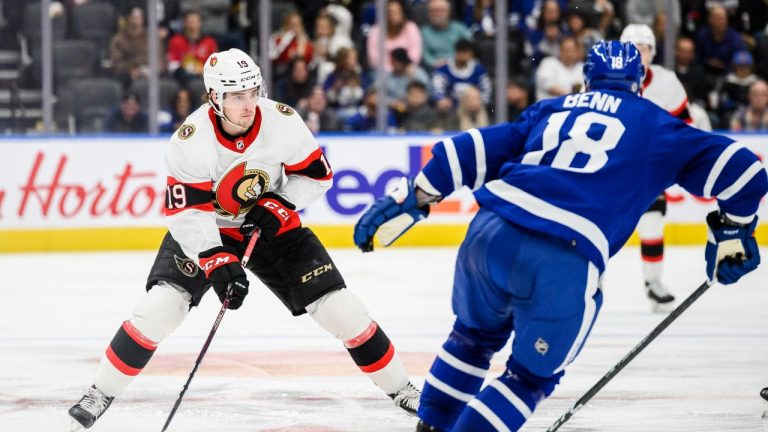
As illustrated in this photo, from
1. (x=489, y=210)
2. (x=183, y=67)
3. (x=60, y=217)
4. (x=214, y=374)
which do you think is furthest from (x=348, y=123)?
(x=489, y=210)

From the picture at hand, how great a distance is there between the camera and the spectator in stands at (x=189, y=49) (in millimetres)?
8758

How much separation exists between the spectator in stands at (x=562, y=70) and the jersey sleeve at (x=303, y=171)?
5.16 metres

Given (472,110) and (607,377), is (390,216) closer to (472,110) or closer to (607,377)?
(607,377)

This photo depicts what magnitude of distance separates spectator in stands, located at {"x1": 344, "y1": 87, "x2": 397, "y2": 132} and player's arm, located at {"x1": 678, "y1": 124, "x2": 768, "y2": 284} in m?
5.90

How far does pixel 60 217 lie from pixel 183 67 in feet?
4.14

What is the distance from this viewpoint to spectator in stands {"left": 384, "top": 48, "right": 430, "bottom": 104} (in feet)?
29.5

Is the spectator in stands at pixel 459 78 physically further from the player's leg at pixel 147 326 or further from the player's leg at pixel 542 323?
the player's leg at pixel 542 323

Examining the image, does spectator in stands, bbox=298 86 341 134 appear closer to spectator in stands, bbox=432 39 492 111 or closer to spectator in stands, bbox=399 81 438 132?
spectator in stands, bbox=399 81 438 132

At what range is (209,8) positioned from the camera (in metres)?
8.98

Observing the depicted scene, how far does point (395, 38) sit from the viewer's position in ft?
29.3

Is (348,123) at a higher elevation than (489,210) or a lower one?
lower

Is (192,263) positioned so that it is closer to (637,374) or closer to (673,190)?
(637,374)

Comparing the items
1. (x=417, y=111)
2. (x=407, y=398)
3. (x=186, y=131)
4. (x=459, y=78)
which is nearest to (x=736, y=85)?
(x=459, y=78)

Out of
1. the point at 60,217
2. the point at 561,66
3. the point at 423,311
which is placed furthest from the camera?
the point at 561,66
